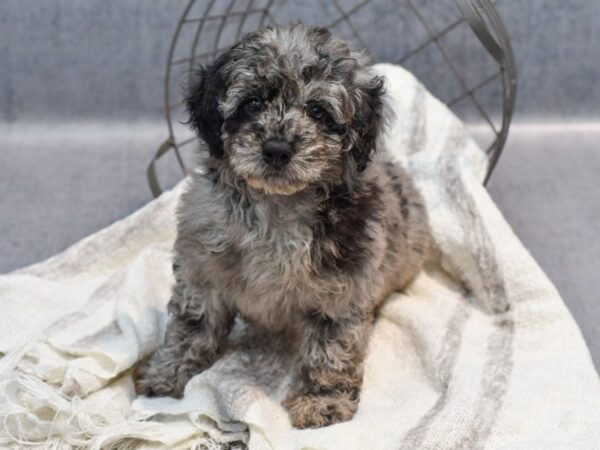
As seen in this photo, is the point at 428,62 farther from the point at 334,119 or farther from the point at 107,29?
the point at 334,119

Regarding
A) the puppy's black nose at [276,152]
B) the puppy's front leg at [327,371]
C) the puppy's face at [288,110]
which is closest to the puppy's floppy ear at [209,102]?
the puppy's face at [288,110]

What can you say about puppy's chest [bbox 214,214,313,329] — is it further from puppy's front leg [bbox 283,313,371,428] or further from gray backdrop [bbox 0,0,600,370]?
gray backdrop [bbox 0,0,600,370]

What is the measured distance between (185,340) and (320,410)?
1.72 ft

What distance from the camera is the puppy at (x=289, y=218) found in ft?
8.34

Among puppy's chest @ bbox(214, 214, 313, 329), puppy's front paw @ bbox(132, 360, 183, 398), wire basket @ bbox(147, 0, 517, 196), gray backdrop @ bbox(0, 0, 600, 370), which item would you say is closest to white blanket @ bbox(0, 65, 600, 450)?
puppy's front paw @ bbox(132, 360, 183, 398)

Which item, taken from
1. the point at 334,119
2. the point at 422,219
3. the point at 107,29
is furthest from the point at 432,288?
the point at 107,29

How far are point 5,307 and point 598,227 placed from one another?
9.30ft

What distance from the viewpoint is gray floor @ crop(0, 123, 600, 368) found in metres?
4.01

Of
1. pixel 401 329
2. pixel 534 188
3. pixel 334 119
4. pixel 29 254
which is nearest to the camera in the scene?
pixel 334 119

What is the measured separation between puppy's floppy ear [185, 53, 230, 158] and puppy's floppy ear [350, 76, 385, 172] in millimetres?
416

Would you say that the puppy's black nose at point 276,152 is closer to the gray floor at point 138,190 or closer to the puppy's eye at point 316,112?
the puppy's eye at point 316,112

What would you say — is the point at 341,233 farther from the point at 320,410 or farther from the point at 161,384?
the point at 161,384

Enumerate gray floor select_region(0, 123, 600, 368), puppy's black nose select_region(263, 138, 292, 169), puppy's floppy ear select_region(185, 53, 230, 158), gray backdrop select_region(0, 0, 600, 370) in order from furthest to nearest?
gray backdrop select_region(0, 0, 600, 370), gray floor select_region(0, 123, 600, 368), puppy's floppy ear select_region(185, 53, 230, 158), puppy's black nose select_region(263, 138, 292, 169)

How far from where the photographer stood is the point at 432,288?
3.65m
